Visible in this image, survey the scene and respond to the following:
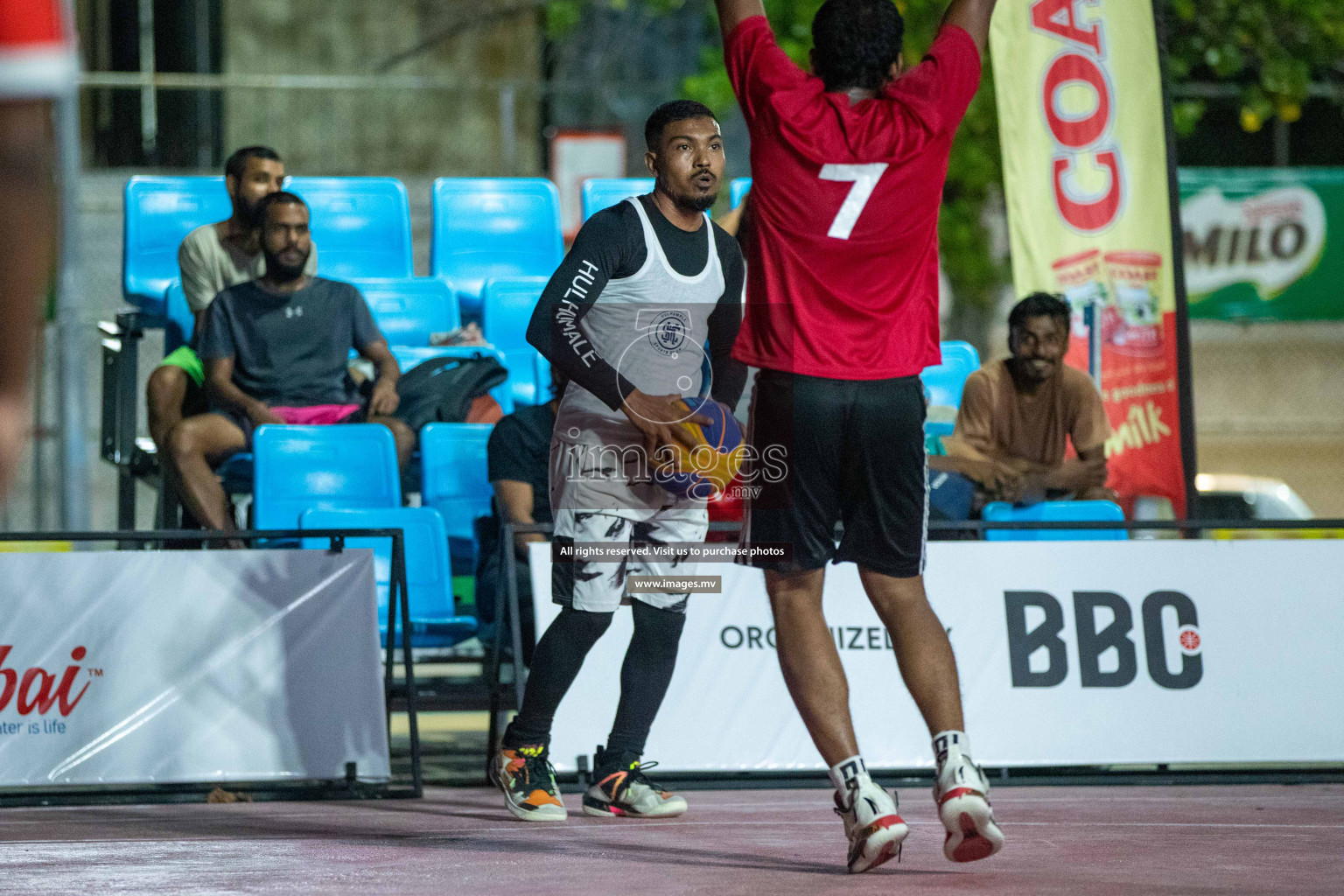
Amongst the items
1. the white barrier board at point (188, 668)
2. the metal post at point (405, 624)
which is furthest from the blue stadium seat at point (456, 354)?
the white barrier board at point (188, 668)

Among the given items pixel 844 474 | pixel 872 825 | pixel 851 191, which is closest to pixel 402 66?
pixel 851 191

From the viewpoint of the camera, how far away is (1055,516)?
7.17m

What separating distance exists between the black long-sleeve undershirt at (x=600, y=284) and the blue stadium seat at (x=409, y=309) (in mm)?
4336

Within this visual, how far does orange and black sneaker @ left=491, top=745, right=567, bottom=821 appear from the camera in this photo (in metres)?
5.18

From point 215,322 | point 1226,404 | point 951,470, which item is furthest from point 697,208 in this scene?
point 1226,404

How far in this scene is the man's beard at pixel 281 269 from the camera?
7.90 meters

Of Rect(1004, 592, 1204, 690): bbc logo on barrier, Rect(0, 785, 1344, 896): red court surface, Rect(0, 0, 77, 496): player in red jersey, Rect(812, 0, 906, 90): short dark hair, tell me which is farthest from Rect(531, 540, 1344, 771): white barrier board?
Rect(0, 0, 77, 496): player in red jersey

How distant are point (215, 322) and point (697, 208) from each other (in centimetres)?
341

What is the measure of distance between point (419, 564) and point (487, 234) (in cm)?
356

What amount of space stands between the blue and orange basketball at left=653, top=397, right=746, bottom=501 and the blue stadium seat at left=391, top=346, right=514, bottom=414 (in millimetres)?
3505

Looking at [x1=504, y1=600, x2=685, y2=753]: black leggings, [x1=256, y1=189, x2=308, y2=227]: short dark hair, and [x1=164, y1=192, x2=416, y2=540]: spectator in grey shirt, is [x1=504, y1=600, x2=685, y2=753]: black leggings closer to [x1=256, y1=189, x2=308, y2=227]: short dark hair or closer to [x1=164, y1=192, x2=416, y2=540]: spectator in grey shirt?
[x1=164, y1=192, x2=416, y2=540]: spectator in grey shirt

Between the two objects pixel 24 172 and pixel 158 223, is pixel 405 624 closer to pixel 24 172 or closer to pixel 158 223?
pixel 158 223

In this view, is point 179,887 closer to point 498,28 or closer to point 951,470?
point 951,470

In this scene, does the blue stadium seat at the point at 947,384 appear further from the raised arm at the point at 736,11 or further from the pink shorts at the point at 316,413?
the raised arm at the point at 736,11
